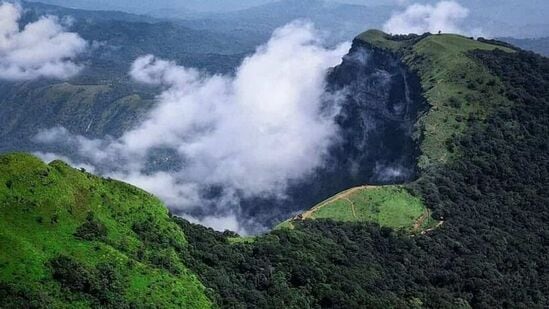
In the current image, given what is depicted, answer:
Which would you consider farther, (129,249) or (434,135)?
(434,135)

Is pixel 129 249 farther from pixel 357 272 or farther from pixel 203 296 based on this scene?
pixel 357 272

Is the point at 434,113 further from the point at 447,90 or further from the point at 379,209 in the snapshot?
the point at 379,209

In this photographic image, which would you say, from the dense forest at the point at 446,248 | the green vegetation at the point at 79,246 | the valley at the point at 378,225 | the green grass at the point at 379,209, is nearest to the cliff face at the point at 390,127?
the valley at the point at 378,225

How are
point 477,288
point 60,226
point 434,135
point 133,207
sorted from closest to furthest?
1. point 60,226
2. point 133,207
3. point 477,288
4. point 434,135

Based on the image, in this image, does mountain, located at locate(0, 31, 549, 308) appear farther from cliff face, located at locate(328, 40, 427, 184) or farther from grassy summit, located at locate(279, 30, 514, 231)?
cliff face, located at locate(328, 40, 427, 184)

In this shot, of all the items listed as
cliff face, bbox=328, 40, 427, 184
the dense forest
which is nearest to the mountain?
the dense forest

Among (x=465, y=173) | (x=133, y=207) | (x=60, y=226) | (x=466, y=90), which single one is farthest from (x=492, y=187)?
(x=60, y=226)

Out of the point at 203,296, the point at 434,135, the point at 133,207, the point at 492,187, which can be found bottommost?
the point at 203,296

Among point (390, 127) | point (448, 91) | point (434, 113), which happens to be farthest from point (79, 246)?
point (390, 127)
